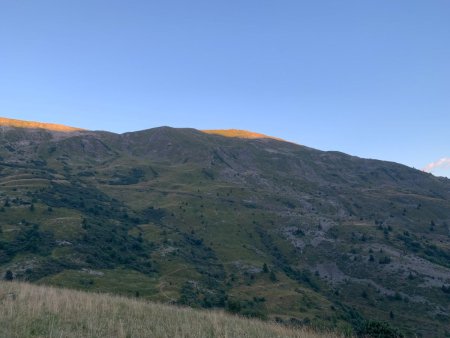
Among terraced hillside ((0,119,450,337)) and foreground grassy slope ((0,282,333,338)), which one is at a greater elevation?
foreground grassy slope ((0,282,333,338))

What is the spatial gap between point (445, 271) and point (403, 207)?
8791cm

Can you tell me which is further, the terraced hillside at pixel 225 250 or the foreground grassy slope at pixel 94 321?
the terraced hillside at pixel 225 250

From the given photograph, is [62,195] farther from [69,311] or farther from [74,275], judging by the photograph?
[69,311]

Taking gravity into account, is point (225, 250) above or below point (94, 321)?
below

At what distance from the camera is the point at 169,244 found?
387ft

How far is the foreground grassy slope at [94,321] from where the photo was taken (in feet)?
45.5

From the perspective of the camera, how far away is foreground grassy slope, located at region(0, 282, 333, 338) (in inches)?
546

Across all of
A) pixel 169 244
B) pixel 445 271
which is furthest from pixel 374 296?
pixel 169 244

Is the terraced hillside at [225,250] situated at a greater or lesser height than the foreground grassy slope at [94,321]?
lesser

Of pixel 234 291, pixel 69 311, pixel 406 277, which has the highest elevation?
pixel 69 311

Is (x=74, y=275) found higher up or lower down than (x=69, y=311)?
lower down

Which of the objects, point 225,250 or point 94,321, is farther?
point 225,250

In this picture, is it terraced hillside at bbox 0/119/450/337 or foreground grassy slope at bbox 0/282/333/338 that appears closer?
foreground grassy slope at bbox 0/282/333/338

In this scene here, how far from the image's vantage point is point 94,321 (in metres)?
15.6
